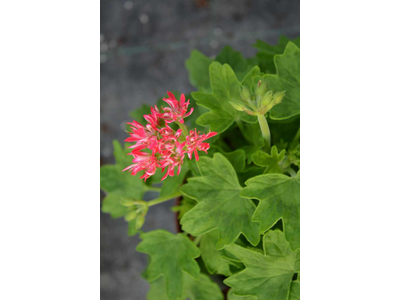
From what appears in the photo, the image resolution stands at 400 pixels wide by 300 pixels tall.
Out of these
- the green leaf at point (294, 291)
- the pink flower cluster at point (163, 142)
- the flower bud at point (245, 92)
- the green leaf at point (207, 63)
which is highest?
the green leaf at point (207, 63)

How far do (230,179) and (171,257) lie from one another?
174 millimetres

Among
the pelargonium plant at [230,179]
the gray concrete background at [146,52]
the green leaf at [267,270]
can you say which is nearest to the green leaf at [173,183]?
the pelargonium plant at [230,179]

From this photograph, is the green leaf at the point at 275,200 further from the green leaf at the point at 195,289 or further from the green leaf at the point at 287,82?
the green leaf at the point at 195,289

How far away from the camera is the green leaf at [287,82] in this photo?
50 centimetres

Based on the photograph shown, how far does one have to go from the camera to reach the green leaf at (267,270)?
502mm

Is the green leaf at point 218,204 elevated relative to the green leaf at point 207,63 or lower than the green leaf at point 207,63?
lower

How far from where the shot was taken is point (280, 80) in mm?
505

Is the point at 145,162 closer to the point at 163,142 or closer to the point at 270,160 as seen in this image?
the point at 163,142

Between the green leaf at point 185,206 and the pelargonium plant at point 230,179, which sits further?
the green leaf at point 185,206

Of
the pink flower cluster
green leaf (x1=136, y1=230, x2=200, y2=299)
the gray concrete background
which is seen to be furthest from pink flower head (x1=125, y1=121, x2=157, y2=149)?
the gray concrete background

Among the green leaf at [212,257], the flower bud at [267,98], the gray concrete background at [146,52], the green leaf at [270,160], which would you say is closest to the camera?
the flower bud at [267,98]

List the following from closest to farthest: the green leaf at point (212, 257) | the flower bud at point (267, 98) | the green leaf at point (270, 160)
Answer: the flower bud at point (267, 98) → the green leaf at point (270, 160) → the green leaf at point (212, 257)

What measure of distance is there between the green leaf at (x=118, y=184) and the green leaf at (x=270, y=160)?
9.4 inches
